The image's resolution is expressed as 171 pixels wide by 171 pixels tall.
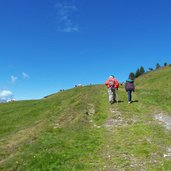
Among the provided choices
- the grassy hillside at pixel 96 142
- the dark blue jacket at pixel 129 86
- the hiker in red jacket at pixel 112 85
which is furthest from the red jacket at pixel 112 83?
the grassy hillside at pixel 96 142

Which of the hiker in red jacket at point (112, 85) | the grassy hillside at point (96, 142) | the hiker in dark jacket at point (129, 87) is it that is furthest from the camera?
the hiker in dark jacket at point (129, 87)

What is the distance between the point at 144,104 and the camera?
35812 mm

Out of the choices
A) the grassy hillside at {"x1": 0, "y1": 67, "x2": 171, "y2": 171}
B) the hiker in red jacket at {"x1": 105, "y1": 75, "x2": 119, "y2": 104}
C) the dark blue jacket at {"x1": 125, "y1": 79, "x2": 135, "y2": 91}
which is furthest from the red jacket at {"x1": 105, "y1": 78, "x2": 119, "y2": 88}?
the grassy hillside at {"x1": 0, "y1": 67, "x2": 171, "y2": 171}

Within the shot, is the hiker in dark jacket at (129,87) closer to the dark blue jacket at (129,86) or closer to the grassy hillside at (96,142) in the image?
the dark blue jacket at (129,86)

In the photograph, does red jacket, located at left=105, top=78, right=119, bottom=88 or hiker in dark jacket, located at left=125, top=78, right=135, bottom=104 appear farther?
hiker in dark jacket, located at left=125, top=78, right=135, bottom=104

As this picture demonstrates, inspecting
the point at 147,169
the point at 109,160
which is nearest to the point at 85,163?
the point at 109,160

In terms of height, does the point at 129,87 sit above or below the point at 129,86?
below

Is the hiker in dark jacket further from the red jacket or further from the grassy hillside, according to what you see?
the grassy hillside

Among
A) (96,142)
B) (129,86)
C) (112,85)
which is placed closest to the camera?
(96,142)

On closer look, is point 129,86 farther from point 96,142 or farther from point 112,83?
point 96,142

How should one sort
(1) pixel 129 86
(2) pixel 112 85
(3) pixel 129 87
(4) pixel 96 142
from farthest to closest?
1. (1) pixel 129 86
2. (3) pixel 129 87
3. (2) pixel 112 85
4. (4) pixel 96 142

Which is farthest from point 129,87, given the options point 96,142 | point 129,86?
point 96,142

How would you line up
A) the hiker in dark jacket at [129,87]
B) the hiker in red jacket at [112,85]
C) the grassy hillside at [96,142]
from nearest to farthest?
the grassy hillside at [96,142] < the hiker in red jacket at [112,85] < the hiker in dark jacket at [129,87]

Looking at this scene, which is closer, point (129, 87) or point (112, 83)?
point (112, 83)
